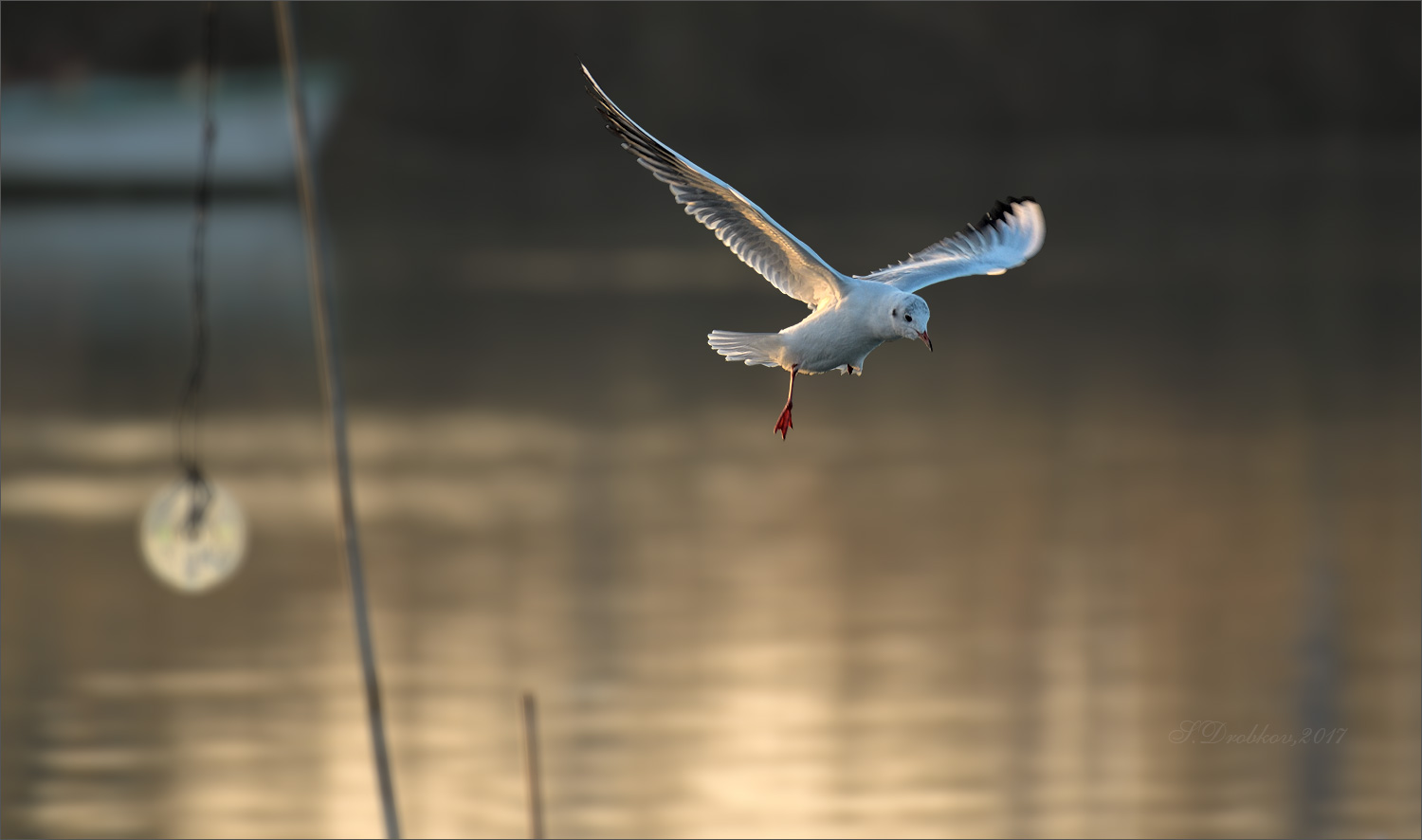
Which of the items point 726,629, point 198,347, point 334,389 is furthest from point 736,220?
point 198,347

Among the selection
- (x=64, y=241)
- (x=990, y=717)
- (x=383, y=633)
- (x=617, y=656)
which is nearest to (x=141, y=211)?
(x=64, y=241)

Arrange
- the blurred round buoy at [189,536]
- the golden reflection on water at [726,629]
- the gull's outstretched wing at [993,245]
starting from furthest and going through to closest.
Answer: the golden reflection on water at [726,629] → the blurred round buoy at [189,536] → the gull's outstretched wing at [993,245]

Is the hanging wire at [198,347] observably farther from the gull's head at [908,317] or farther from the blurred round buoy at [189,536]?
the gull's head at [908,317]

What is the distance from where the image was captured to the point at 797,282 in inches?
104

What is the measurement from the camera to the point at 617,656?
22.8 ft

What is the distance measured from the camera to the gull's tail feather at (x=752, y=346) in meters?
2.46

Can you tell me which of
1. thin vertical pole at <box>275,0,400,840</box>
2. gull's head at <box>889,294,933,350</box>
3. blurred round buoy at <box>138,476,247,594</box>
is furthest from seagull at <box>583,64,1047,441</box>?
blurred round buoy at <box>138,476,247,594</box>

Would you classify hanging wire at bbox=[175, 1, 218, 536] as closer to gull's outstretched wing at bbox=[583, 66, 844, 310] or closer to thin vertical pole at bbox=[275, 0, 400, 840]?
thin vertical pole at bbox=[275, 0, 400, 840]

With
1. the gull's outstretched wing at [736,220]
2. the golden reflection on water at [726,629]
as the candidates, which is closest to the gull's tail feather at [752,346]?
the gull's outstretched wing at [736,220]

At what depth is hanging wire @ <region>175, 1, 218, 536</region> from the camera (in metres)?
3.91

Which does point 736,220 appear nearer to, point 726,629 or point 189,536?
point 189,536

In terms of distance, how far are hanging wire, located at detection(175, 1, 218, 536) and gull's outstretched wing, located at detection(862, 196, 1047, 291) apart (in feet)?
6.14

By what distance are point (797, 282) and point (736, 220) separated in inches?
6.4

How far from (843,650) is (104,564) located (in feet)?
13.1
